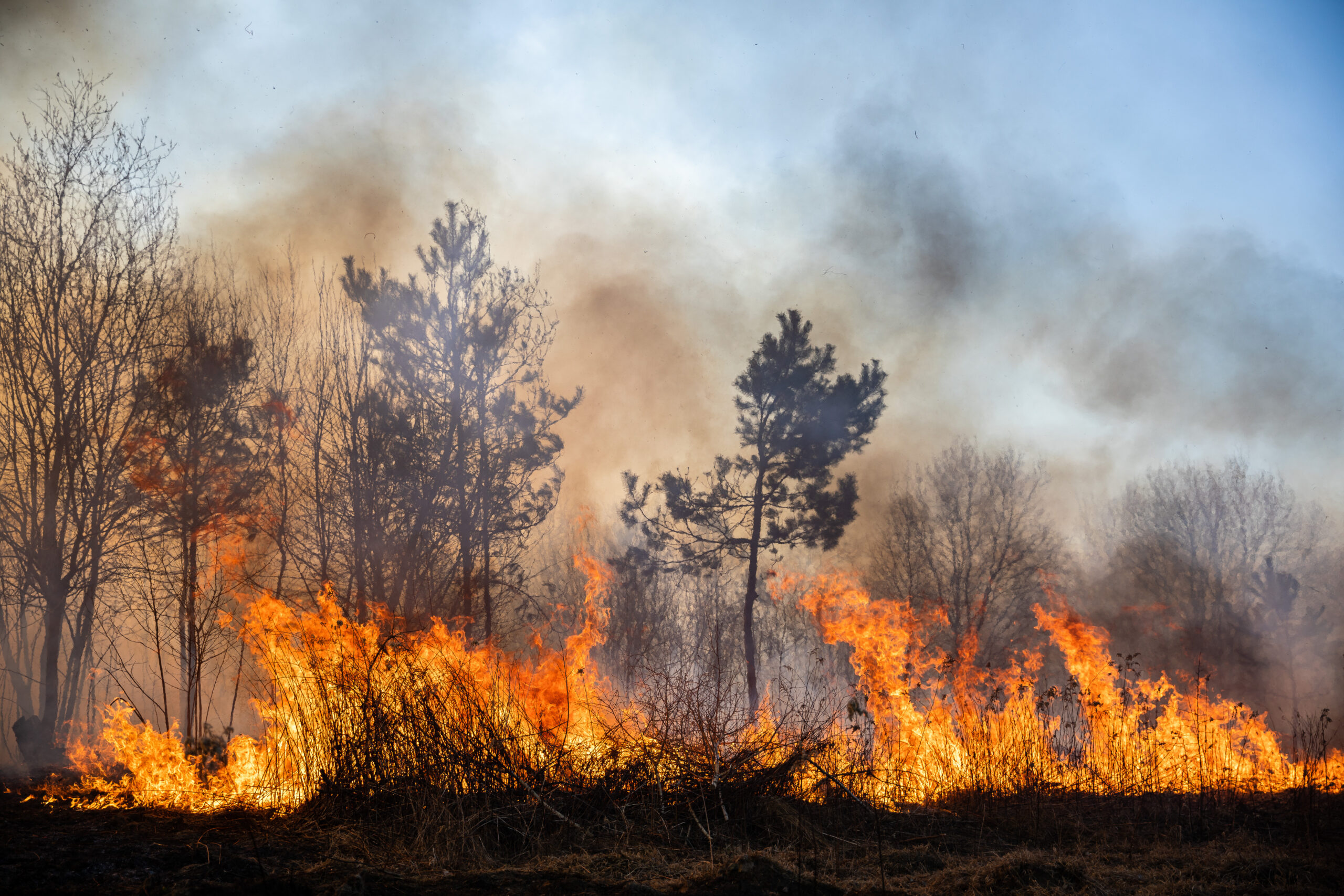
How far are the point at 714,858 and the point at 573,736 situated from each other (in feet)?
8.05

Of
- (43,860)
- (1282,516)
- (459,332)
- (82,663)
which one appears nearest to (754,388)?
(459,332)

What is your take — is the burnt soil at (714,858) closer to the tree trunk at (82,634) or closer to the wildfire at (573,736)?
the wildfire at (573,736)

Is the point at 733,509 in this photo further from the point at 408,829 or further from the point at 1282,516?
the point at 1282,516

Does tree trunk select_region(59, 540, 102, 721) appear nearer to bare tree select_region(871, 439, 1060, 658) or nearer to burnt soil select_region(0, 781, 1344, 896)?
burnt soil select_region(0, 781, 1344, 896)

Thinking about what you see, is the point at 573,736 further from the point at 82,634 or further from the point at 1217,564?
the point at 1217,564

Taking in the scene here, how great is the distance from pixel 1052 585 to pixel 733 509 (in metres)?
11.3

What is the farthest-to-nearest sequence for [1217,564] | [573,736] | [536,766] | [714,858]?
[1217,564]
[573,736]
[536,766]
[714,858]

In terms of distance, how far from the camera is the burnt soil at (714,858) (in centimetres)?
497

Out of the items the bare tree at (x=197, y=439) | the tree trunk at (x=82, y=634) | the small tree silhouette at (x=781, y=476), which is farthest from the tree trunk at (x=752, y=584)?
the tree trunk at (x=82, y=634)

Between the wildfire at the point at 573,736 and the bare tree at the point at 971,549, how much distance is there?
14.6 meters

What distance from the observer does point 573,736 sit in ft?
26.1

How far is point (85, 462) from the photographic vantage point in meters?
13.7

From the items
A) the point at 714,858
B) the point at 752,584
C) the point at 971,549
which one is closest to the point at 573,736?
the point at 714,858

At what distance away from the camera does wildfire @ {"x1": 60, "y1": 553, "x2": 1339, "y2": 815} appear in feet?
22.9
